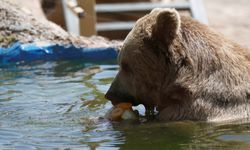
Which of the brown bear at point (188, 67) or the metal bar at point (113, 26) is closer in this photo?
the brown bear at point (188, 67)

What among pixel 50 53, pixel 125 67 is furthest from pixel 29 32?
pixel 125 67

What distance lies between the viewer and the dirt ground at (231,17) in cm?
1435

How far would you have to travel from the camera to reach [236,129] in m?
6.16

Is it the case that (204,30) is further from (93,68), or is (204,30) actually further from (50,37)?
(50,37)

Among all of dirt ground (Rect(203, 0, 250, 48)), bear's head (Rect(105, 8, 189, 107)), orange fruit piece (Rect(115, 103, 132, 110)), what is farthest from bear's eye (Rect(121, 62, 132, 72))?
dirt ground (Rect(203, 0, 250, 48))

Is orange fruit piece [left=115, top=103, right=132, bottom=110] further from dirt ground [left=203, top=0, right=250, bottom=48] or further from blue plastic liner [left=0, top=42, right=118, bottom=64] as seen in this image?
dirt ground [left=203, top=0, right=250, bottom=48]

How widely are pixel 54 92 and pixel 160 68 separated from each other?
213 cm

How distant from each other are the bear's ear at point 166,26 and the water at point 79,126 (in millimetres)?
738

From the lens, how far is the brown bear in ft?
20.2

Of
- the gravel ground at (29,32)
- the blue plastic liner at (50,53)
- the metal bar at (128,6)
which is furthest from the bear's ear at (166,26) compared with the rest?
the metal bar at (128,6)

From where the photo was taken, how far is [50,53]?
10258 millimetres

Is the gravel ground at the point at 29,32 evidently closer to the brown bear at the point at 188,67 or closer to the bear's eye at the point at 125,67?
the bear's eye at the point at 125,67

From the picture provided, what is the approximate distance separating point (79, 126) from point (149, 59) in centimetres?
86

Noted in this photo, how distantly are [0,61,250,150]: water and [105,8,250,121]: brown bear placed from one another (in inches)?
6.4
